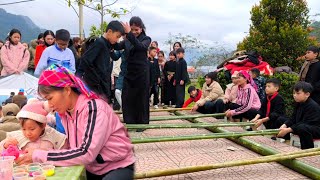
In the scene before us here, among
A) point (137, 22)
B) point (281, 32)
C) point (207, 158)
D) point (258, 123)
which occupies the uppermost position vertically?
point (281, 32)

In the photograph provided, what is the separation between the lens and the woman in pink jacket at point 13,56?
7133 millimetres

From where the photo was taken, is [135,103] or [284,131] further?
[135,103]

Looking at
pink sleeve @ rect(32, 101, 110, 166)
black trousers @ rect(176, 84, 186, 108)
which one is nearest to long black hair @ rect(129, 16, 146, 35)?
pink sleeve @ rect(32, 101, 110, 166)

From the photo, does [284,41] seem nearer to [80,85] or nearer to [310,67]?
[310,67]

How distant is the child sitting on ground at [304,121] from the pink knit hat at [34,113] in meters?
3.37

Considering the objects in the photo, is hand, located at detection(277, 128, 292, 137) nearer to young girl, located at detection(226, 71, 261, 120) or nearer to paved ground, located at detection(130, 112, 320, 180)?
paved ground, located at detection(130, 112, 320, 180)

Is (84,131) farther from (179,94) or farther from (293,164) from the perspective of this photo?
(179,94)

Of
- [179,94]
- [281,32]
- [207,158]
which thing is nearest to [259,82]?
[179,94]

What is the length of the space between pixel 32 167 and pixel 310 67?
18.3ft

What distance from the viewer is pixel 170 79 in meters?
9.67

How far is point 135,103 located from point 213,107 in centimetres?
235

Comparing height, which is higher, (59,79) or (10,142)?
(59,79)

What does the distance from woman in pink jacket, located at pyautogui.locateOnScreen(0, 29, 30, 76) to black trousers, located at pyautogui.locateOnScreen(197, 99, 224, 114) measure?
3.62 metres

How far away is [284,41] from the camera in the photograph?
916 centimetres
